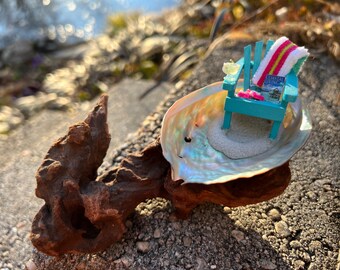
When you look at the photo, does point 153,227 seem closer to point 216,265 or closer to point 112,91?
point 216,265

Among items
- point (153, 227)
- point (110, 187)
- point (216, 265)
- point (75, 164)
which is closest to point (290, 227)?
point (216, 265)

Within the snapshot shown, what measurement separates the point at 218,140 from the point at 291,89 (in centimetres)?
28

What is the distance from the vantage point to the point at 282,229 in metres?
1.63

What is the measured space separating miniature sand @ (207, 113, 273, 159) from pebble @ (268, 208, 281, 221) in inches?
13.2

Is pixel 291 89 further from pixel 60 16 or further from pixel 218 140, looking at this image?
pixel 60 16

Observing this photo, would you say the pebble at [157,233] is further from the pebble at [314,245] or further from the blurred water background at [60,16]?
the blurred water background at [60,16]

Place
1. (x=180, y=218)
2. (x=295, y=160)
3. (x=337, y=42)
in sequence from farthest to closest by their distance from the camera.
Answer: (x=337, y=42)
(x=295, y=160)
(x=180, y=218)

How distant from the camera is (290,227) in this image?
1641mm

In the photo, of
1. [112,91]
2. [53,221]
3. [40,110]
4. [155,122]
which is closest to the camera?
[53,221]

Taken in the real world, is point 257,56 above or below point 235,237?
above

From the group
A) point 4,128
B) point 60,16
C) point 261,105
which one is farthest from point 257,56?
point 60,16

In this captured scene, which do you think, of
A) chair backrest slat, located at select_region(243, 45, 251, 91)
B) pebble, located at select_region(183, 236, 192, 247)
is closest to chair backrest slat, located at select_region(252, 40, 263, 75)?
chair backrest slat, located at select_region(243, 45, 251, 91)

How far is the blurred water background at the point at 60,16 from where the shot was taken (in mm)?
5195

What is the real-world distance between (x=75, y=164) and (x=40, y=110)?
2188mm
